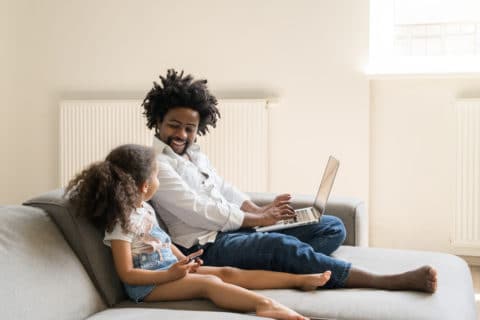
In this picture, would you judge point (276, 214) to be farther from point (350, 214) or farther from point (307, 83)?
point (307, 83)

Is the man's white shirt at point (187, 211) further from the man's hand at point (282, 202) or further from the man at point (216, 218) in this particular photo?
the man's hand at point (282, 202)

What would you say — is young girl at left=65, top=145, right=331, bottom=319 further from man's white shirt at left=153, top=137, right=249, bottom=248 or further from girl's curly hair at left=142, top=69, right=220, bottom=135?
girl's curly hair at left=142, top=69, right=220, bottom=135

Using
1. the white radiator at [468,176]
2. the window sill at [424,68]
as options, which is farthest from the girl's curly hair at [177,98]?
the white radiator at [468,176]

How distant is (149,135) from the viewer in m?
4.09

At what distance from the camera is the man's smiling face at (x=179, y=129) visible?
2.41 m

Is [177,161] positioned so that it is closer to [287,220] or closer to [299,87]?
[287,220]

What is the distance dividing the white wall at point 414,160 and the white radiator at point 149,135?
62 cm

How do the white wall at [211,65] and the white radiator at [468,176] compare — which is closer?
the white radiator at [468,176]

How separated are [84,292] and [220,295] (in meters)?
0.34

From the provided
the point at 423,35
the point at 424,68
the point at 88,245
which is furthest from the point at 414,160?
the point at 88,245

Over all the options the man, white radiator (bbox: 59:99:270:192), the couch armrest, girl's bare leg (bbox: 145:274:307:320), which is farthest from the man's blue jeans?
white radiator (bbox: 59:99:270:192)

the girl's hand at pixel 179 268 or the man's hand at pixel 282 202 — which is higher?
the man's hand at pixel 282 202

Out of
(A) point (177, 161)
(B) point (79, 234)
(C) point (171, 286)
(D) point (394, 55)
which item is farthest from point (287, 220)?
(D) point (394, 55)

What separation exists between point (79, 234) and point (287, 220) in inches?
34.3
